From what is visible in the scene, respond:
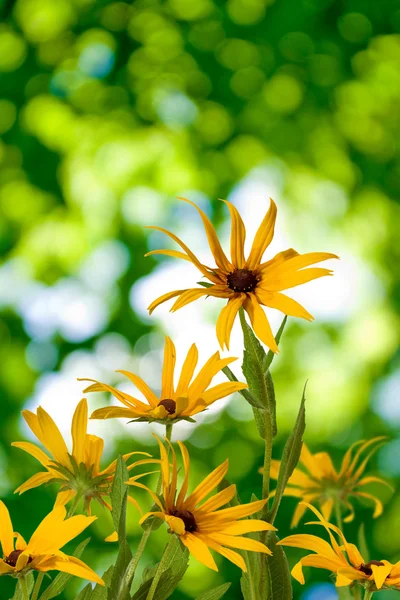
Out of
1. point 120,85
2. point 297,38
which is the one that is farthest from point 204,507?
point 297,38

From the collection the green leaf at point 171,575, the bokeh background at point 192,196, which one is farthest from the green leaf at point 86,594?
the bokeh background at point 192,196

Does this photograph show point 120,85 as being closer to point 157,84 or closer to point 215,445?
Answer: point 157,84

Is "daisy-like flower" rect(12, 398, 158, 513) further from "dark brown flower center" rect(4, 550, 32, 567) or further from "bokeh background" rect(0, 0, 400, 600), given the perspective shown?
"bokeh background" rect(0, 0, 400, 600)

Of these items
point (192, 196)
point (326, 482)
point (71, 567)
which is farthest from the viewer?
point (192, 196)

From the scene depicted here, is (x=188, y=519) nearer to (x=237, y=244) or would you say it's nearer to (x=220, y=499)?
(x=220, y=499)

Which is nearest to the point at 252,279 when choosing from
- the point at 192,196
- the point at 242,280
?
the point at 242,280

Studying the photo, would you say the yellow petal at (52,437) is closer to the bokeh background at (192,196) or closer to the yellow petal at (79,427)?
the yellow petal at (79,427)

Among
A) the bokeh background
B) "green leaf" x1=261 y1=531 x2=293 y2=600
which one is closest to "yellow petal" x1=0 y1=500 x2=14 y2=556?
"green leaf" x1=261 y1=531 x2=293 y2=600
